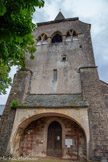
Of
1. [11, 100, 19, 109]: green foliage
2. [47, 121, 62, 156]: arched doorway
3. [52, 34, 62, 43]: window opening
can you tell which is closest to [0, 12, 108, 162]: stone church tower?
[47, 121, 62, 156]: arched doorway

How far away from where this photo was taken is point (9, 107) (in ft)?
24.0

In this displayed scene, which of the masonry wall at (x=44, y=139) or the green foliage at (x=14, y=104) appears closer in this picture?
the masonry wall at (x=44, y=139)

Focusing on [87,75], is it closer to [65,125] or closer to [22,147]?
[65,125]

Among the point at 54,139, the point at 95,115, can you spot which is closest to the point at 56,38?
the point at 95,115

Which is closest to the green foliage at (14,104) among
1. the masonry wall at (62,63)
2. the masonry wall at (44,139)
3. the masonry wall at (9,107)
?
the masonry wall at (9,107)

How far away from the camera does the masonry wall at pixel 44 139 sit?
6.55m

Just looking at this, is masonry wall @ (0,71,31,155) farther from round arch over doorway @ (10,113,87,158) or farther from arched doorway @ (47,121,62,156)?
arched doorway @ (47,121,62,156)

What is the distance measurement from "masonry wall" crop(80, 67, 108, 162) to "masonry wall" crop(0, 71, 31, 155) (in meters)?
4.51

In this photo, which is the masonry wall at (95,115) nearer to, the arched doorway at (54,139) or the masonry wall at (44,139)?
the masonry wall at (44,139)

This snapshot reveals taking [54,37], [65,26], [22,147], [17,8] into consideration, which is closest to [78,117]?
[22,147]

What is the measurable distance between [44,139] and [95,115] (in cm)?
378

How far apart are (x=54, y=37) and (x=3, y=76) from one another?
7.28 metres

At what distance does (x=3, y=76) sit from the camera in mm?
8461

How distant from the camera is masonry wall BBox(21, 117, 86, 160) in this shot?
258 inches
